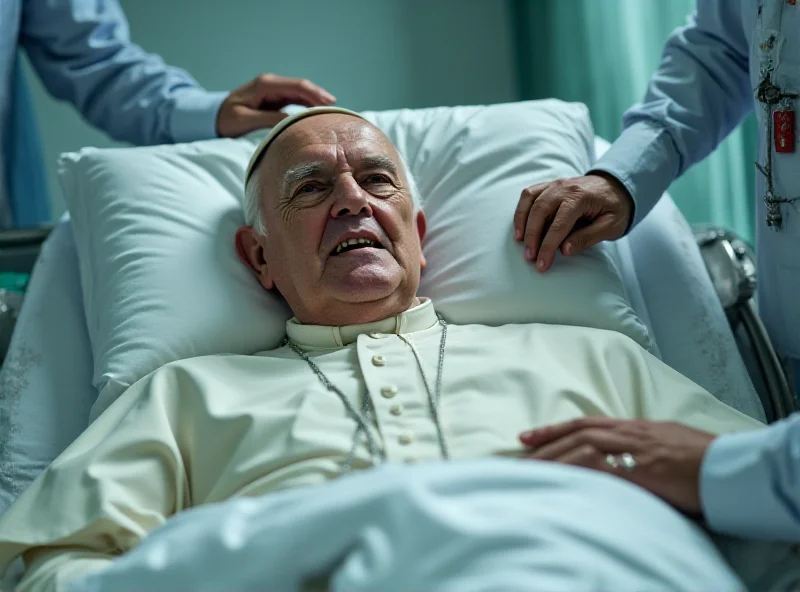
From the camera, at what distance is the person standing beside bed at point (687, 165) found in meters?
1.20

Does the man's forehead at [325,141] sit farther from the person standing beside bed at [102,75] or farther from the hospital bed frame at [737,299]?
the hospital bed frame at [737,299]

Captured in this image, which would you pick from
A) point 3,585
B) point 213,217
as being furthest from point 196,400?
point 213,217

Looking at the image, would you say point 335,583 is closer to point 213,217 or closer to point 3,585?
point 3,585

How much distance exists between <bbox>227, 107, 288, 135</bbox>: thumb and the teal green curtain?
149cm

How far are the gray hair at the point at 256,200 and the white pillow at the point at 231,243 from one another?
0.08 meters

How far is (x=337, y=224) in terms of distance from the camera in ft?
5.77

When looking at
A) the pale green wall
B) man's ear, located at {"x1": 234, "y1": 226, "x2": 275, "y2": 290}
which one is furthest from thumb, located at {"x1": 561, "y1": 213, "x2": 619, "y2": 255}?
the pale green wall

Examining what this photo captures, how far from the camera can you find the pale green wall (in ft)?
12.9

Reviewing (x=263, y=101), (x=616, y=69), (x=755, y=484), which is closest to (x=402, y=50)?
(x=616, y=69)

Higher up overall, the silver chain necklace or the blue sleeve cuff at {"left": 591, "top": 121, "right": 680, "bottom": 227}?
the blue sleeve cuff at {"left": 591, "top": 121, "right": 680, "bottom": 227}

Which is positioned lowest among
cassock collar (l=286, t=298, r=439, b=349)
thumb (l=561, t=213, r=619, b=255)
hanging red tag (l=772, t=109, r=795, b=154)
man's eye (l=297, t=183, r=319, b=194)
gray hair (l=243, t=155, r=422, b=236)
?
cassock collar (l=286, t=298, r=439, b=349)

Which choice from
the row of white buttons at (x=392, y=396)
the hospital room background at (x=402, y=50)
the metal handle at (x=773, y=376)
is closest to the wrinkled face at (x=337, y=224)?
the row of white buttons at (x=392, y=396)

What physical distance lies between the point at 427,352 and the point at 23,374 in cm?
89

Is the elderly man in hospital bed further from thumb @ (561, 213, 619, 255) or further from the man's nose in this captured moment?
thumb @ (561, 213, 619, 255)
